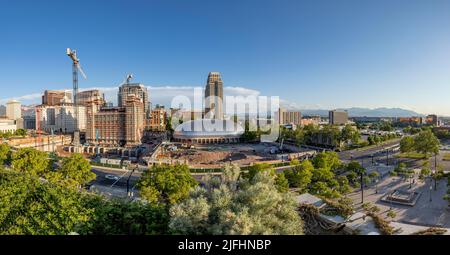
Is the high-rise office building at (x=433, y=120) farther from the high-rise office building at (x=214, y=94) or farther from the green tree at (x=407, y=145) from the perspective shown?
the green tree at (x=407, y=145)

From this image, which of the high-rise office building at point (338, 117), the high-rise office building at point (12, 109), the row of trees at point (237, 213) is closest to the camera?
the row of trees at point (237, 213)

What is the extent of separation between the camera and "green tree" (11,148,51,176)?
2219 centimetres

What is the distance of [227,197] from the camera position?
5711mm

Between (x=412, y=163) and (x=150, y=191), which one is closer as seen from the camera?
(x=150, y=191)

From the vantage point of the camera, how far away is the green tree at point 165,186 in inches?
645

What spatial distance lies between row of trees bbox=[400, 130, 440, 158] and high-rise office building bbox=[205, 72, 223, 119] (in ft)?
251

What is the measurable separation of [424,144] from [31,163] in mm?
46869

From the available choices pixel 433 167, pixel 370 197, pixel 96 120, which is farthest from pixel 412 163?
pixel 96 120

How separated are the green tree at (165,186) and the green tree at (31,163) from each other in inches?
438

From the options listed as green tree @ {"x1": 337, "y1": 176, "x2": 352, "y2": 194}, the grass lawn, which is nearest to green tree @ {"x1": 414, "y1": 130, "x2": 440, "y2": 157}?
the grass lawn

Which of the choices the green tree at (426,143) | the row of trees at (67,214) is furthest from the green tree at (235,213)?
the green tree at (426,143)

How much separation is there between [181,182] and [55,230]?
9861mm

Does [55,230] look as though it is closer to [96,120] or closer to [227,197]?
[227,197]
